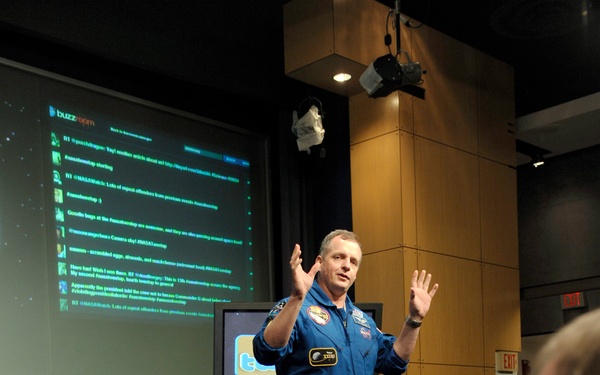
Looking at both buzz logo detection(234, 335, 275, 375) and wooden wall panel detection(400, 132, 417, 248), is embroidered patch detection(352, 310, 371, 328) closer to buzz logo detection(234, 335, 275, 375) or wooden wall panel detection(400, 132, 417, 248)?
buzz logo detection(234, 335, 275, 375)

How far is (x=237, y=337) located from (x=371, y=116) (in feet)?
6.55

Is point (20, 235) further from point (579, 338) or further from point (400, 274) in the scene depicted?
point (579, 338)

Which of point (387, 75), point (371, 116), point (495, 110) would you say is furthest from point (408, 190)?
point (495, 110)

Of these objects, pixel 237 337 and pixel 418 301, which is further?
pixel 237 337

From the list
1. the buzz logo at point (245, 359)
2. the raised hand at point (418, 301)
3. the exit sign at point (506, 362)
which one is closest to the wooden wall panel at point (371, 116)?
the exit sign at point (506, 362)

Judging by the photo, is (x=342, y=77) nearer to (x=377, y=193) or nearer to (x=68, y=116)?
(x=377, y=193)

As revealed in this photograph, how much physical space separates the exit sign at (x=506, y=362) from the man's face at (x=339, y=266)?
263 cm

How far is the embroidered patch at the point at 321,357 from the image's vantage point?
9.00 ft

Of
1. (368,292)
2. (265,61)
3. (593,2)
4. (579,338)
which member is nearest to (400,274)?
(368,292)

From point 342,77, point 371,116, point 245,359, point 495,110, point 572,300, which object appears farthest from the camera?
point 572,300

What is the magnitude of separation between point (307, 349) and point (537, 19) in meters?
3.04

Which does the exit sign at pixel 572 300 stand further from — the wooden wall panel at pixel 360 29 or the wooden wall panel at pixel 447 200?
the wooden wall panel at pixel 360 29

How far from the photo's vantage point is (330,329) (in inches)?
111

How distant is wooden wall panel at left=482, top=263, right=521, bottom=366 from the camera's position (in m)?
5.27
